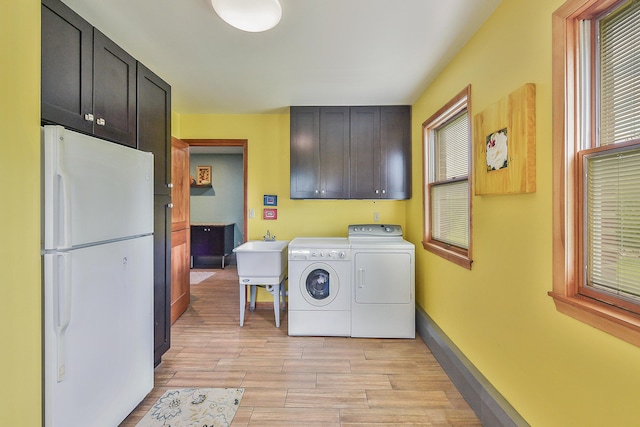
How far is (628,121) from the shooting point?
3.31 ft

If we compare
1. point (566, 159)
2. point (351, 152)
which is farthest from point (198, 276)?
point (566, 159)

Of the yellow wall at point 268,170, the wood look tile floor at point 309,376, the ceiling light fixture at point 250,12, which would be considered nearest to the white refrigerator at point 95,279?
the wood look tile floor at point 309,376

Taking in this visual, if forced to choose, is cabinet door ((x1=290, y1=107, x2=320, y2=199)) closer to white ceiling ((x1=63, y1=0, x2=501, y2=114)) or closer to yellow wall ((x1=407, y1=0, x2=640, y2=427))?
white ceiling ((x1=63, y1=0, x2=501, y2=114))

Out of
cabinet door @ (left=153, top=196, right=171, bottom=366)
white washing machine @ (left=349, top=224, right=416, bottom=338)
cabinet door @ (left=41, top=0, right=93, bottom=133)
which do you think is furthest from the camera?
white washing machine @ (left=349, top=224, right=416, bottom=338)

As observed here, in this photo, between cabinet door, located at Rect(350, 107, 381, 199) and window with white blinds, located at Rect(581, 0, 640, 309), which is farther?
cabinet door, located at Rect(350, 107, 381, 199)

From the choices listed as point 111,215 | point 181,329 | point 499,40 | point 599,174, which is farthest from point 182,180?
point 599,174

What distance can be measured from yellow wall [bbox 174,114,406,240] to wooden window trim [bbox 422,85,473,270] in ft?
3.41

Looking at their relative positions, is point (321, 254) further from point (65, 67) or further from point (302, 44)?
point (65, 67)

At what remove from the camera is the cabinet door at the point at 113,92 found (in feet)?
5.48

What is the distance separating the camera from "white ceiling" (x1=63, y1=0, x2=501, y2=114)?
164 cm

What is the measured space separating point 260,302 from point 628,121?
348 centimetres

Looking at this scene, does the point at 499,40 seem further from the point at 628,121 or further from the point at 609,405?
the point at 609,405

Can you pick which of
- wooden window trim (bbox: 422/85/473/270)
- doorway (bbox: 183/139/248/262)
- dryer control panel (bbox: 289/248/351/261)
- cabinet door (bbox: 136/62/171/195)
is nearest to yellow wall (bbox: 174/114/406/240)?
dryer control panel (bbox: 289/248/351/261)

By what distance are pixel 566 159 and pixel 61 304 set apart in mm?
2218
